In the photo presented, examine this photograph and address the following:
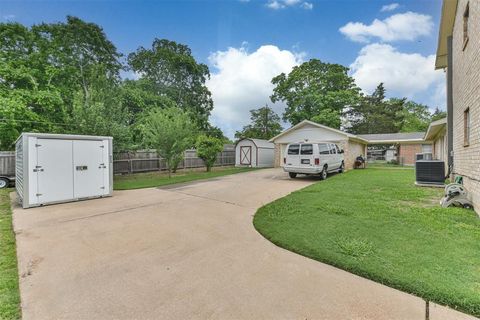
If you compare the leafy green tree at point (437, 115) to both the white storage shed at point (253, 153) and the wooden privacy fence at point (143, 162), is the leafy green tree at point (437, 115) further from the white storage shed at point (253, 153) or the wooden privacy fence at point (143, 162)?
the wooden privacy fence at point (143, 162)

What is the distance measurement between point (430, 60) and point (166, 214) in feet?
56.7

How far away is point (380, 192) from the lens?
7.80 m

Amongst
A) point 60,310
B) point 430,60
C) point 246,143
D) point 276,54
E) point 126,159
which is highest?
point 276,54

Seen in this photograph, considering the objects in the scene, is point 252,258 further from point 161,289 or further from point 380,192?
point 380,192

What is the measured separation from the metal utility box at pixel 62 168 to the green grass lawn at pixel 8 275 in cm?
156

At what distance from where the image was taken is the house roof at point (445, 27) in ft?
24.0

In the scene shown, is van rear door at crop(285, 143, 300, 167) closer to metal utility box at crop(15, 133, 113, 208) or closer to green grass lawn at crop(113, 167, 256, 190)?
green grass lawn at crop(113, 167, 256, 190)

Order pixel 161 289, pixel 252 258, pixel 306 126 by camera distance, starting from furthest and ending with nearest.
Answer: pixel 306 126 → pixel 252 258 → pixel 161 289

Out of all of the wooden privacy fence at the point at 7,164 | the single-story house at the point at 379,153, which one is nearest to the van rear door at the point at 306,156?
the wooden privacy fence at the point at 7,164

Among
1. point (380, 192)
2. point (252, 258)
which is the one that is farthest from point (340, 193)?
point (252, 258)

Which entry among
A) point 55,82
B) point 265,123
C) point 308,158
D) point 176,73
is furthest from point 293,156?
point 265,123

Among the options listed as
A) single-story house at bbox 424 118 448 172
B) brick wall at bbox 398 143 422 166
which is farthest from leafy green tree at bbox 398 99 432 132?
single-story house at bbox 424 118 448 172

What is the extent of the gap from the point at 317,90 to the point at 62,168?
2943 centimetres

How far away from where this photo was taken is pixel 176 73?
1258 inches
